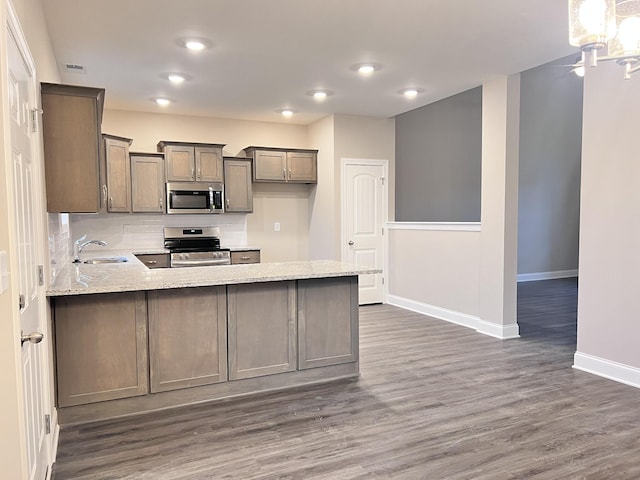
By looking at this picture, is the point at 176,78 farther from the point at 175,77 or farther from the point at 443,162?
the point at 443,162

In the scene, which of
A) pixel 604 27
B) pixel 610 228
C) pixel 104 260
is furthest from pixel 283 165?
pixel 604 27

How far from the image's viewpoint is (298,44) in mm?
3596

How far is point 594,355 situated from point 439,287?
213cm

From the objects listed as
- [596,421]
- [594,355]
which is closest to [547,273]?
[594,355]

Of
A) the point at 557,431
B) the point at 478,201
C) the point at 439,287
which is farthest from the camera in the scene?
the point at 478,201

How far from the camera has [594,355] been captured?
3.59 meters

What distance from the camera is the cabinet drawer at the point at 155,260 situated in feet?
17.9

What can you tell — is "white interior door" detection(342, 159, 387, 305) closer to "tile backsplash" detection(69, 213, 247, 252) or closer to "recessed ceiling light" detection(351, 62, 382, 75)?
"tile backsplash" detection(69, 213, 247, 252)

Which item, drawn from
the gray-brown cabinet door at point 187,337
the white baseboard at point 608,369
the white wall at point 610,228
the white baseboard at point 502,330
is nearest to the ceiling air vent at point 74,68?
the gray-brown cabinet door at point 187,337

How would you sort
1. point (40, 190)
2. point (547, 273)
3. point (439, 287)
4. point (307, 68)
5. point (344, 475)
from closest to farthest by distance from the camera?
point (344, 475), point (40, 190), point (307, 68), point (439, 287), point (547, 273)

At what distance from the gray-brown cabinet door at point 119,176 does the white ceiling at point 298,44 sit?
56 cm

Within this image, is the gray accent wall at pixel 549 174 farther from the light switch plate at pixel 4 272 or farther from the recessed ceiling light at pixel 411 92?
the light switch plate at pixel 4 272

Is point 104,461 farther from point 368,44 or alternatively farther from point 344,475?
point 368,44

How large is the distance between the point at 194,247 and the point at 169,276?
9.98ft
